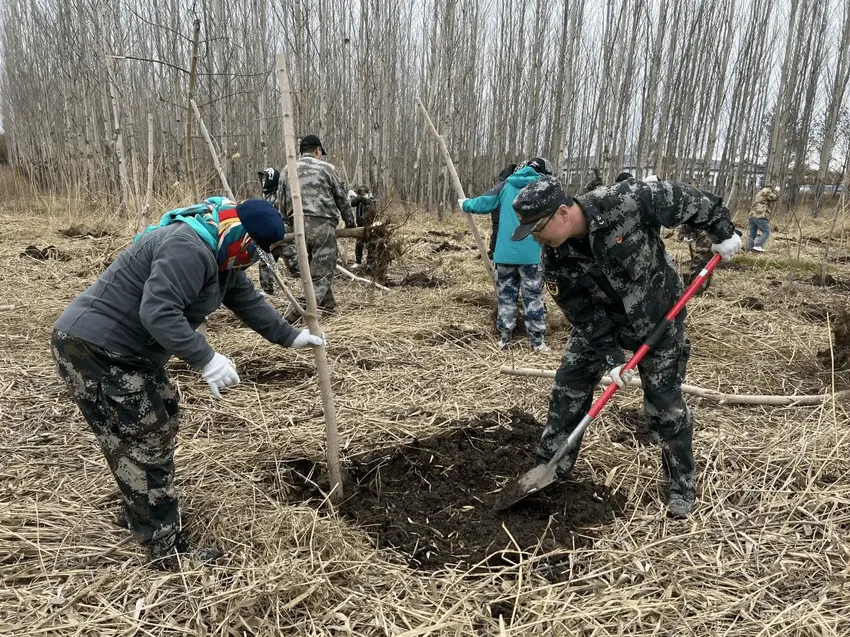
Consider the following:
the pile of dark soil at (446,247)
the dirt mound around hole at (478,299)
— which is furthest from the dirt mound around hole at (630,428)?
the pile of dark soil at (446,247)

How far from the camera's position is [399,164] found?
20.2 metres

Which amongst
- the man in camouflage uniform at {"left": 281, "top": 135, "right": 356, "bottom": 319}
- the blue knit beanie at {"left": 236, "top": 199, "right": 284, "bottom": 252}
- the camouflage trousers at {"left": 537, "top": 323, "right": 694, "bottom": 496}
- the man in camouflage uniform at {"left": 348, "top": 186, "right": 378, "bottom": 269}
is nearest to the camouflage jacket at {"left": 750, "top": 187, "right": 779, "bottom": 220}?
the man in camouflage uniform at {"left": 348, "top": 186, "right": 378, "bottom": 269}

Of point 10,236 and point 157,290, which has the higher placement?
point 157,290

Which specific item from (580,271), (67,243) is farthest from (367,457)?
(67,243)

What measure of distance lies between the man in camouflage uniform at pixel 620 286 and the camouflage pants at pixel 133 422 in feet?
5.16

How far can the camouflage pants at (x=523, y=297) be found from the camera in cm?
503

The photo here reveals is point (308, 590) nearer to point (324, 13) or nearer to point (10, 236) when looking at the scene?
point (10, 236)

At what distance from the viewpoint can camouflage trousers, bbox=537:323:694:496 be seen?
104 inches

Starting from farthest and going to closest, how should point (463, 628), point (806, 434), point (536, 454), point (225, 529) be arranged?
point (806, 434)
point (536, 454)
point (225, 529)
point (463, 628)

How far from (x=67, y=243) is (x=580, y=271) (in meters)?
8.70

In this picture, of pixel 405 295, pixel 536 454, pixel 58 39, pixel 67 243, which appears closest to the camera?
pixel 536 454

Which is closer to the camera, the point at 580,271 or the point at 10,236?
the point at 580,271

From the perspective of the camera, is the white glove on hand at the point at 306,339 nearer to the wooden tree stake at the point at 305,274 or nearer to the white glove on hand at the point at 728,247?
the wooden tree stake at the point at 305,274

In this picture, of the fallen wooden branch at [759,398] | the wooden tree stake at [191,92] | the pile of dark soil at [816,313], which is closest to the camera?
the wooden tree stake at [191,92]
